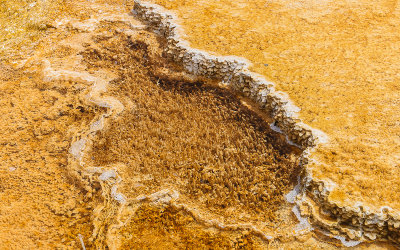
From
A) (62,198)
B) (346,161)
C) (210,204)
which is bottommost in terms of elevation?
(62,198)

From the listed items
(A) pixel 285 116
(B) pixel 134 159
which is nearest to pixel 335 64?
(A) pixel 285 116

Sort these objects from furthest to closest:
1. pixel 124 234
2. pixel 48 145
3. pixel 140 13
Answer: pixel 140 13 < pixel 48 145 < pixel 124 234

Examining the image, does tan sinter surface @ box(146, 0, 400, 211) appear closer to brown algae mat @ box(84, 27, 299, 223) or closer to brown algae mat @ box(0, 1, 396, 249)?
brown algae mat @ box(0, 1, 396, 249)

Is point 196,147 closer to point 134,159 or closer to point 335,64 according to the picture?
point 134,159

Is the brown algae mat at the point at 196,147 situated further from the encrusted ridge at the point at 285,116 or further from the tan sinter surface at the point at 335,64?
the tan sinter surface at the point at 335,64

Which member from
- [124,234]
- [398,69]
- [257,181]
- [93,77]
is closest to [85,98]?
[93,77]

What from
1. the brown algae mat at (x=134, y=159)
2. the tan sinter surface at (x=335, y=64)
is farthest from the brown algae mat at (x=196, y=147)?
the tan sinter surface at (x=335, y=64)

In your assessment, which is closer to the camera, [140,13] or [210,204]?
[210,204]

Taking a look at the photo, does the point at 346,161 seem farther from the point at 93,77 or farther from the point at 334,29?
the point at 93,77

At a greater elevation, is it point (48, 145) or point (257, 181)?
point (257, 181)
